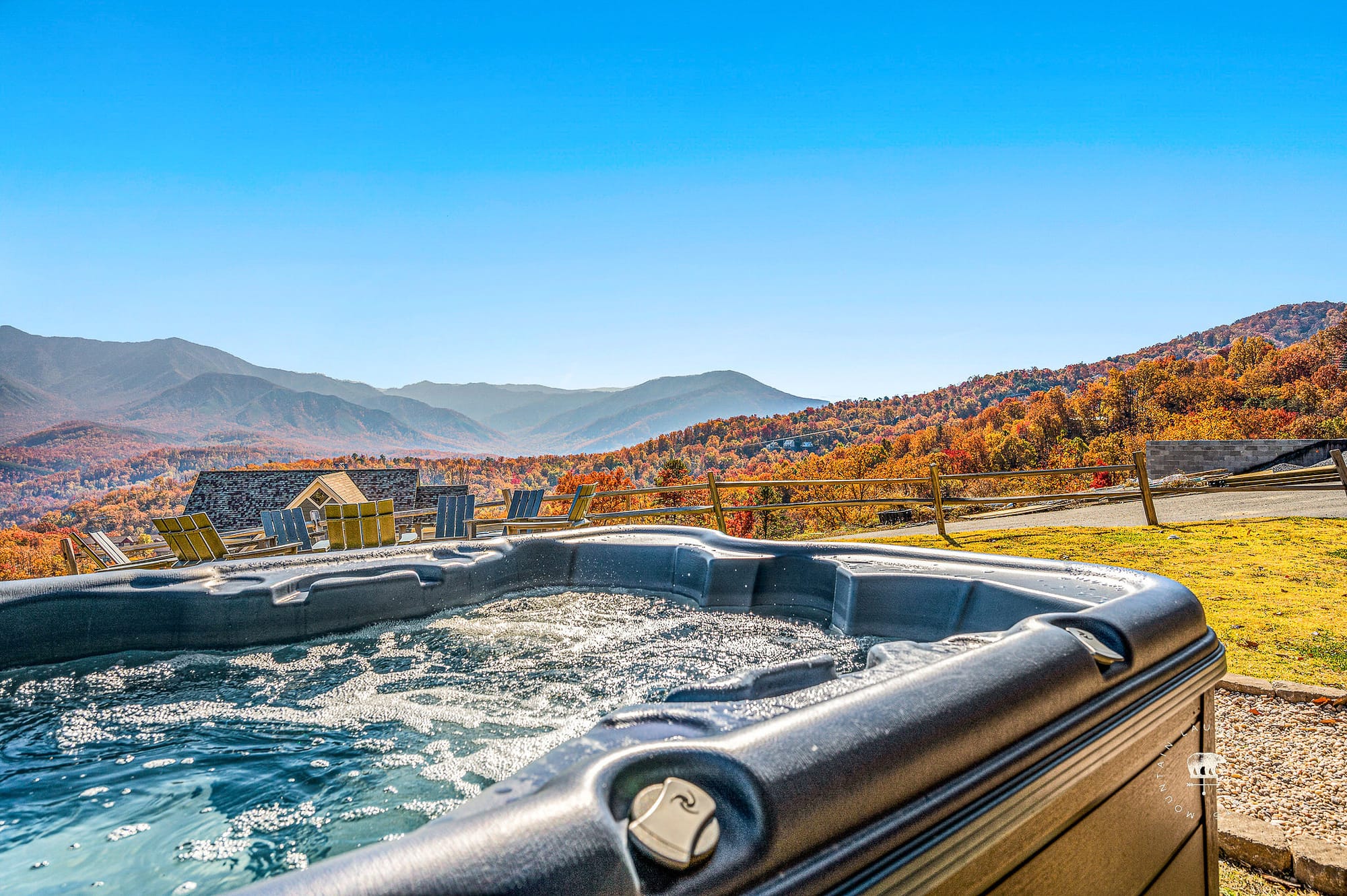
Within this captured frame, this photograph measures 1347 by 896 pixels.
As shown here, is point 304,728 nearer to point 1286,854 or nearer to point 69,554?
point 1286,854

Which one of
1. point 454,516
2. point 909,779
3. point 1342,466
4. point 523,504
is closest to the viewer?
point 909,779

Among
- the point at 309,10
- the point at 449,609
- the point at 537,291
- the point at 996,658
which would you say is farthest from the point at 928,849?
the point at 537,291

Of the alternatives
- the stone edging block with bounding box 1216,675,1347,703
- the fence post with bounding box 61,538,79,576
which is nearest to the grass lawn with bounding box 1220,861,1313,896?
the stone edging block with bounding box 1216,675,1347,703

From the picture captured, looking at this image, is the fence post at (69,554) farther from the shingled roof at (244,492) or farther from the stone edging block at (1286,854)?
the shingled roof at (244,492)

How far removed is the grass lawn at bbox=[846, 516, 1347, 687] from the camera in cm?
277

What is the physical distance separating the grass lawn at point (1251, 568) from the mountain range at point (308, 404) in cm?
2849

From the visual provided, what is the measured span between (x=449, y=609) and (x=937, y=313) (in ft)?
72.4

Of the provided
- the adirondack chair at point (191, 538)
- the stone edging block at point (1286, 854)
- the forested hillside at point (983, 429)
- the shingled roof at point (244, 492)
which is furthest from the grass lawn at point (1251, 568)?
the shingled roof at point (244, 492)

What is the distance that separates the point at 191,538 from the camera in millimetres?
3811

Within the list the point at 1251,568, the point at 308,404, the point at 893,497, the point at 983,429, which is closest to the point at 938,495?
the point at 893,497

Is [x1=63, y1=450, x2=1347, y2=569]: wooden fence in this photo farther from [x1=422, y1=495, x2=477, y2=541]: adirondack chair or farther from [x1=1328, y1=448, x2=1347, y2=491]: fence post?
[x1=422, y1=495, x2=477, y2=541]: adirondack chair

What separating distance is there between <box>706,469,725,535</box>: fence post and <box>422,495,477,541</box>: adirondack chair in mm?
2132

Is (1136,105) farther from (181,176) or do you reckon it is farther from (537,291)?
(181,176)

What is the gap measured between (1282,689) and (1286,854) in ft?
3.64
